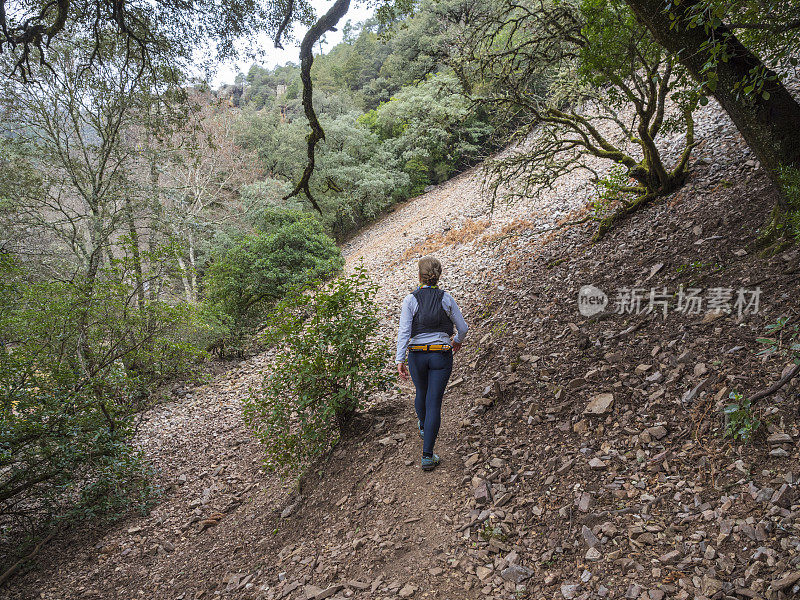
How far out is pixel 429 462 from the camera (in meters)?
3.84

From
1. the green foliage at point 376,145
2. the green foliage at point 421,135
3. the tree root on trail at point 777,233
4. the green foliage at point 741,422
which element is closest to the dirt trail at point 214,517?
the green foliage at point 741,422

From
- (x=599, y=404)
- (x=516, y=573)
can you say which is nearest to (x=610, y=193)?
(x=599, y=404)

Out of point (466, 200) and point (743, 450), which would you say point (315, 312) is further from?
point (466, 200)

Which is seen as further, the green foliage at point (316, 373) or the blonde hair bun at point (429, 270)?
the green foliage at point (316, 373)

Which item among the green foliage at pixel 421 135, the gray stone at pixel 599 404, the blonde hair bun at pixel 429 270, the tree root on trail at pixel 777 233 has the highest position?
the green foliage at pixel 421 135

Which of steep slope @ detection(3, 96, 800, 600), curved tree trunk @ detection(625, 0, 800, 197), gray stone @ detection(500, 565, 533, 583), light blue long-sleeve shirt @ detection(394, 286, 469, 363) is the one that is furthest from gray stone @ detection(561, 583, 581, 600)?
curved tree trunk @ detection(625, 0, 800, 197)

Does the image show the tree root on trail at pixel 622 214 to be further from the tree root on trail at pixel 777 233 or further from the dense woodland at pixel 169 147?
the tree root on trail at pixel 777 233

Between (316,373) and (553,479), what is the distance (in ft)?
8.19

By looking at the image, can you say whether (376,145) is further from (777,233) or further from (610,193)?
(777,233)

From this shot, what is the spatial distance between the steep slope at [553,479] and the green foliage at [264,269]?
5273 millimetres

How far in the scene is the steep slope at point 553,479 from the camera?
2504mm

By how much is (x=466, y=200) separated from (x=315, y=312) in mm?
13432

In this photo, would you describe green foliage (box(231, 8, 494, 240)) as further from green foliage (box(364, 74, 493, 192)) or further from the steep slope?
the steep slope

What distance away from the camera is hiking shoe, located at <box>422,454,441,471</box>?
3846 millimetres
